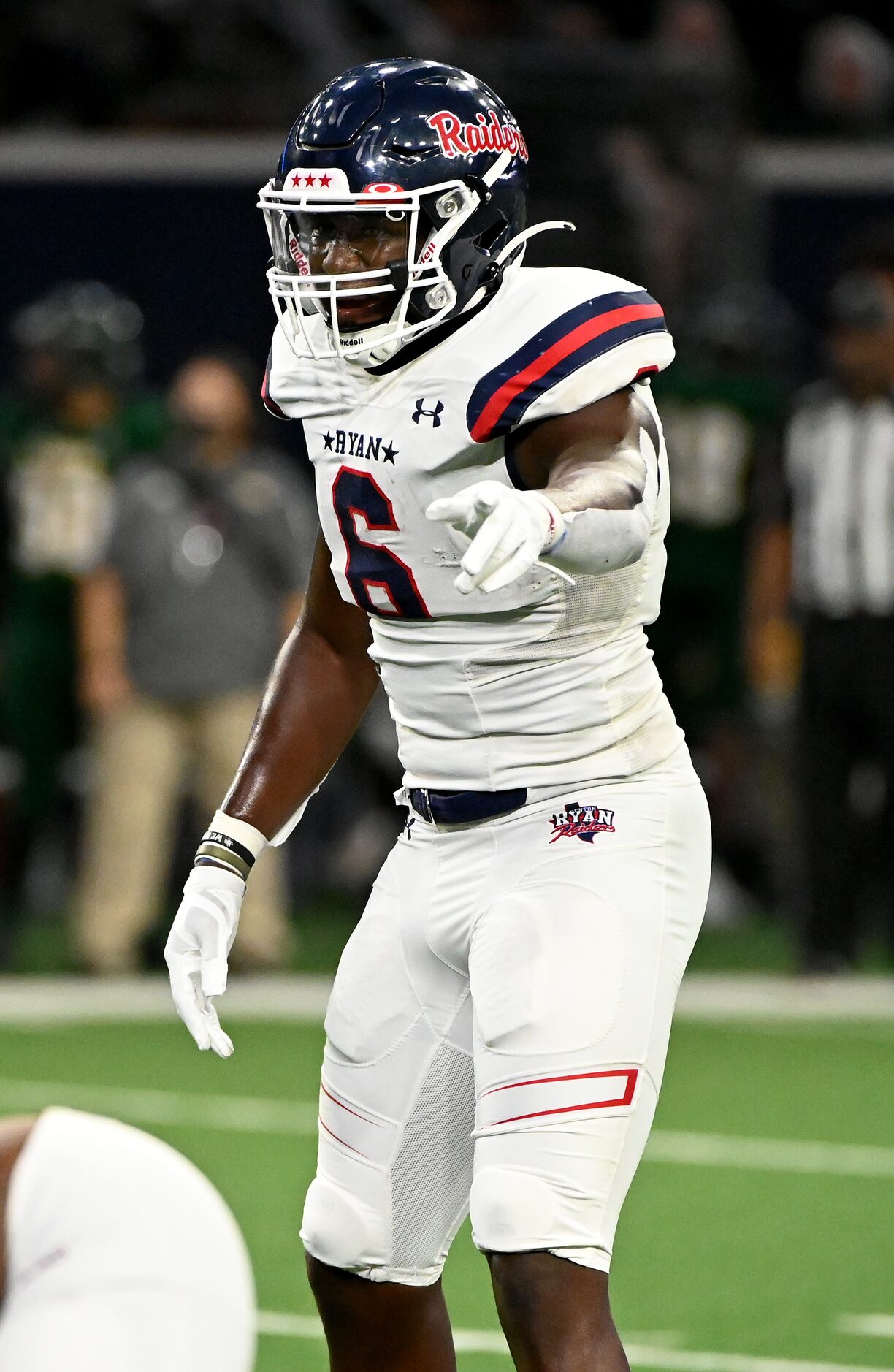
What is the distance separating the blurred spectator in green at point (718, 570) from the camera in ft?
27.5

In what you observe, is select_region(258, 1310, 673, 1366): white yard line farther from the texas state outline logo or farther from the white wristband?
the texas state outline logo

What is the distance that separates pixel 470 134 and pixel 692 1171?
2932mm

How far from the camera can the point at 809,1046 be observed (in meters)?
6.46

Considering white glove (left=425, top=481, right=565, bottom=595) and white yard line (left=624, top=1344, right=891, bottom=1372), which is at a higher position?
white glove (left=425, top=481, right=565, bottom=595)

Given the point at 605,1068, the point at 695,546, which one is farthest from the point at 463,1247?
the point at 695,546

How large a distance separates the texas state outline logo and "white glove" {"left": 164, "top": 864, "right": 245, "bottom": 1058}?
1.42 feet

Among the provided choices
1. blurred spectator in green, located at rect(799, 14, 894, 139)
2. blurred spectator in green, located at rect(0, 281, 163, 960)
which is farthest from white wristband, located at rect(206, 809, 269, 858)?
blurred spectator in green, located at rect(799, 14, 894, 139)

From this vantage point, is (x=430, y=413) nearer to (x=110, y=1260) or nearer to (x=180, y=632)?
(x=110, y=1260)

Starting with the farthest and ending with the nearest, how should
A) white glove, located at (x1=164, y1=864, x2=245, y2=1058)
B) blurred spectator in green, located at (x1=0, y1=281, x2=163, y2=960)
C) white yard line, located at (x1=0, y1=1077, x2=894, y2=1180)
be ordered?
blurred spectator in green, located at (x1=0, y1=281, x2=163, y2=960) → white yard line, located at (x1=0, y1=1077, x2=894, y2=1180) → white glove, located at (x1=164, y1=864, x2=245, y2=1058)

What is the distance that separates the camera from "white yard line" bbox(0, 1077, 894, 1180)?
5238 mm

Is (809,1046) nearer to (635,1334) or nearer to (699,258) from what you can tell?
(635,1334)

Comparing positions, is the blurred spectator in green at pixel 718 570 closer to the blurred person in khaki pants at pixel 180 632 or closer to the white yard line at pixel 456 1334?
the blurred person in khaki pants at pixel 180 632

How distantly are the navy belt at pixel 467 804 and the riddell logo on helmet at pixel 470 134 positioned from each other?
0.75 meters

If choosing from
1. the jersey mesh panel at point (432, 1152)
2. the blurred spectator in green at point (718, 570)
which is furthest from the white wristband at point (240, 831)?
the blurred spectator in green at point (718, 570)
